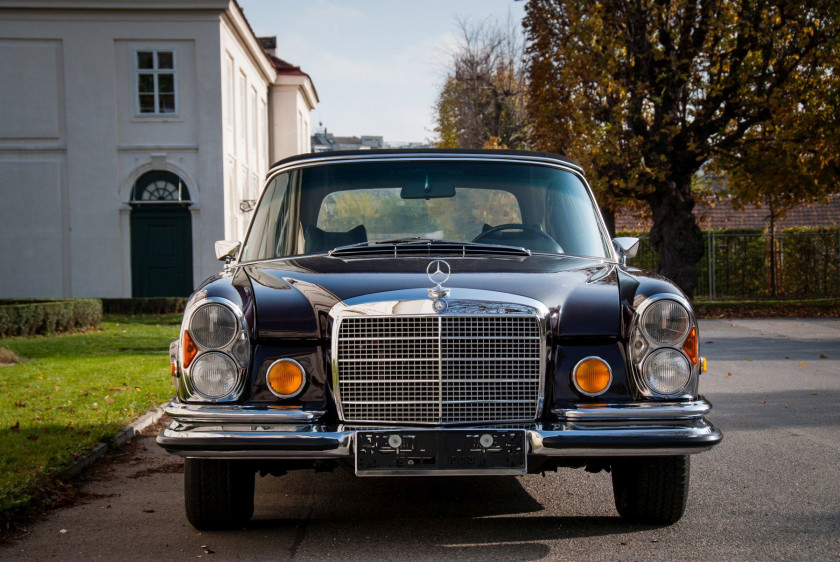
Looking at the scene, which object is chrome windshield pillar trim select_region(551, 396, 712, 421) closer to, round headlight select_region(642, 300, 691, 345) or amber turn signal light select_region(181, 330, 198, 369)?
round headlight select_region(642, 300, 691, 345)

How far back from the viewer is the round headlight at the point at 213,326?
14.2 ft

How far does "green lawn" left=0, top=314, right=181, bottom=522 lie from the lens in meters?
6.06

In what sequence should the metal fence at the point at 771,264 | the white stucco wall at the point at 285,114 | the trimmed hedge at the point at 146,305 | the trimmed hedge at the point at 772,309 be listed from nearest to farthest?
the trimmed hedge at the point at 772,309
the trimmed hedge at the point at 146,305
the metal fence at the point at 771,264
the white stucco wall at the point at 285,114

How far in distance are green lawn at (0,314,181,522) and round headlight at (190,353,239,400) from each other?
4.99 feet

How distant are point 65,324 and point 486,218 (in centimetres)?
1545

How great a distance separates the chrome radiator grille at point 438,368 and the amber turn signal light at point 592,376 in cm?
19

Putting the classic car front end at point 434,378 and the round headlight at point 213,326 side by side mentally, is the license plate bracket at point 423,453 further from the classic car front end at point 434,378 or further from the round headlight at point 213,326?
the round headlight at point 213,326

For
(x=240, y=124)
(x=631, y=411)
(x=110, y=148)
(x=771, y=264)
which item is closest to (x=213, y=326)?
(x=631, y=411)

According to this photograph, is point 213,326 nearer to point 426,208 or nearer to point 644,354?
point 426,208

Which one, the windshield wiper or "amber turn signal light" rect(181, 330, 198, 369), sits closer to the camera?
"amber turn signal light" rect(181, 330, 198, 369)

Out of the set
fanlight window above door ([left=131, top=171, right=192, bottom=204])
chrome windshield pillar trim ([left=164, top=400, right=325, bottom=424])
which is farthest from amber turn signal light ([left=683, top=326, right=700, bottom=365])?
fanlight window above door ([left=131, top=171, right=192, bottom=204])

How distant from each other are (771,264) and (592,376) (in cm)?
2775

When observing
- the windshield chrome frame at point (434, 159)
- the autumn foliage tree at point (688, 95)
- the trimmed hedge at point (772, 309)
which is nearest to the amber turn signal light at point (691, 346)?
the windshield chrome frame at point (434, 159)

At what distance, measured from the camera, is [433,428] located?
4.23m
